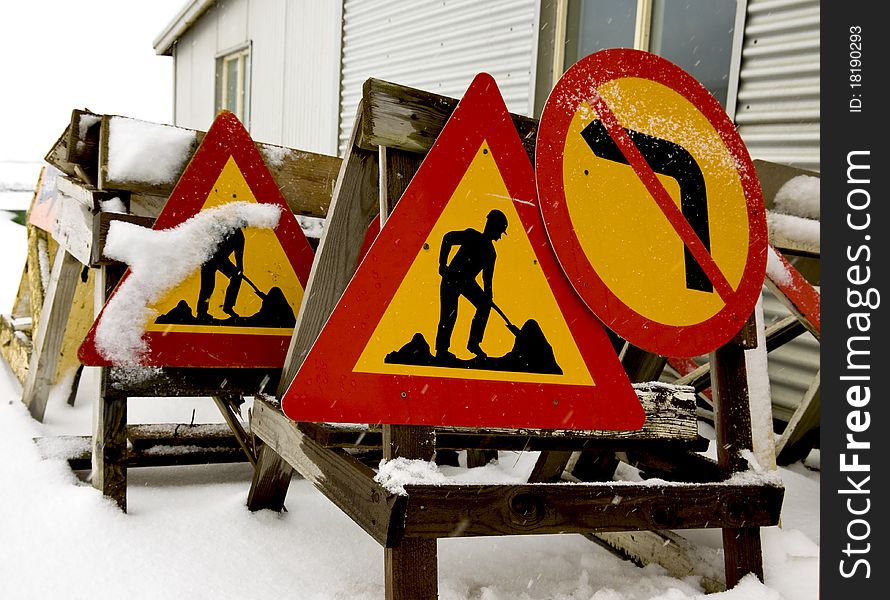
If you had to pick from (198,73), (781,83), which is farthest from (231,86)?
(781,83)

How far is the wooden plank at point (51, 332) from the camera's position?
107 inches

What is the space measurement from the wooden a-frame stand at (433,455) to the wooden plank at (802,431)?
4.41 ft

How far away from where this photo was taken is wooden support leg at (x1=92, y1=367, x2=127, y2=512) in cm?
202

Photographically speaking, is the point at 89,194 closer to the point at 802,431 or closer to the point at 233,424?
the point at 233,424

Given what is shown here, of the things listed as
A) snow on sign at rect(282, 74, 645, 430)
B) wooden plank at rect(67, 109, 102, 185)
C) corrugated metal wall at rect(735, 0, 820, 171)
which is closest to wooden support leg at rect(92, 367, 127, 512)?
wooden plank at rect(67, 109, 102, 185)

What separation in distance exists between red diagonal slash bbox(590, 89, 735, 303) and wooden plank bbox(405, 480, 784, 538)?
47 centimetres

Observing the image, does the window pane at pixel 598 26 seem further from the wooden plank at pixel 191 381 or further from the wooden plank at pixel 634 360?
the wooden plank at pixel 191 381

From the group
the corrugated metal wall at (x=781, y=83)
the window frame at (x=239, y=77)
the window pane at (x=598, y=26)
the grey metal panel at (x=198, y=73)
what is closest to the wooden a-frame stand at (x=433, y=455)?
the corrugated metal wall at (x=781, y=83)

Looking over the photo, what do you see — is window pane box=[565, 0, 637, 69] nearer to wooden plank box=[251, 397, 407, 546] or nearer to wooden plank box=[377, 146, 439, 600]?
wooden plank box=[377, 146, 439, 600]

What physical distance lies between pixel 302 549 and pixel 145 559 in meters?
0.40

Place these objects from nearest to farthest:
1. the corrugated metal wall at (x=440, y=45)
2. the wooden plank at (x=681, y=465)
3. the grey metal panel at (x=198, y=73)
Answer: the wooden plank at (x=681, y=465)
the corrugated metal wall at (x=440, y=45)
the grey metal panel at (x=198, y=73)

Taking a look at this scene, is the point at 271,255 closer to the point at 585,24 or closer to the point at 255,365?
the point at 255,365

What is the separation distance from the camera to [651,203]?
1512mm
